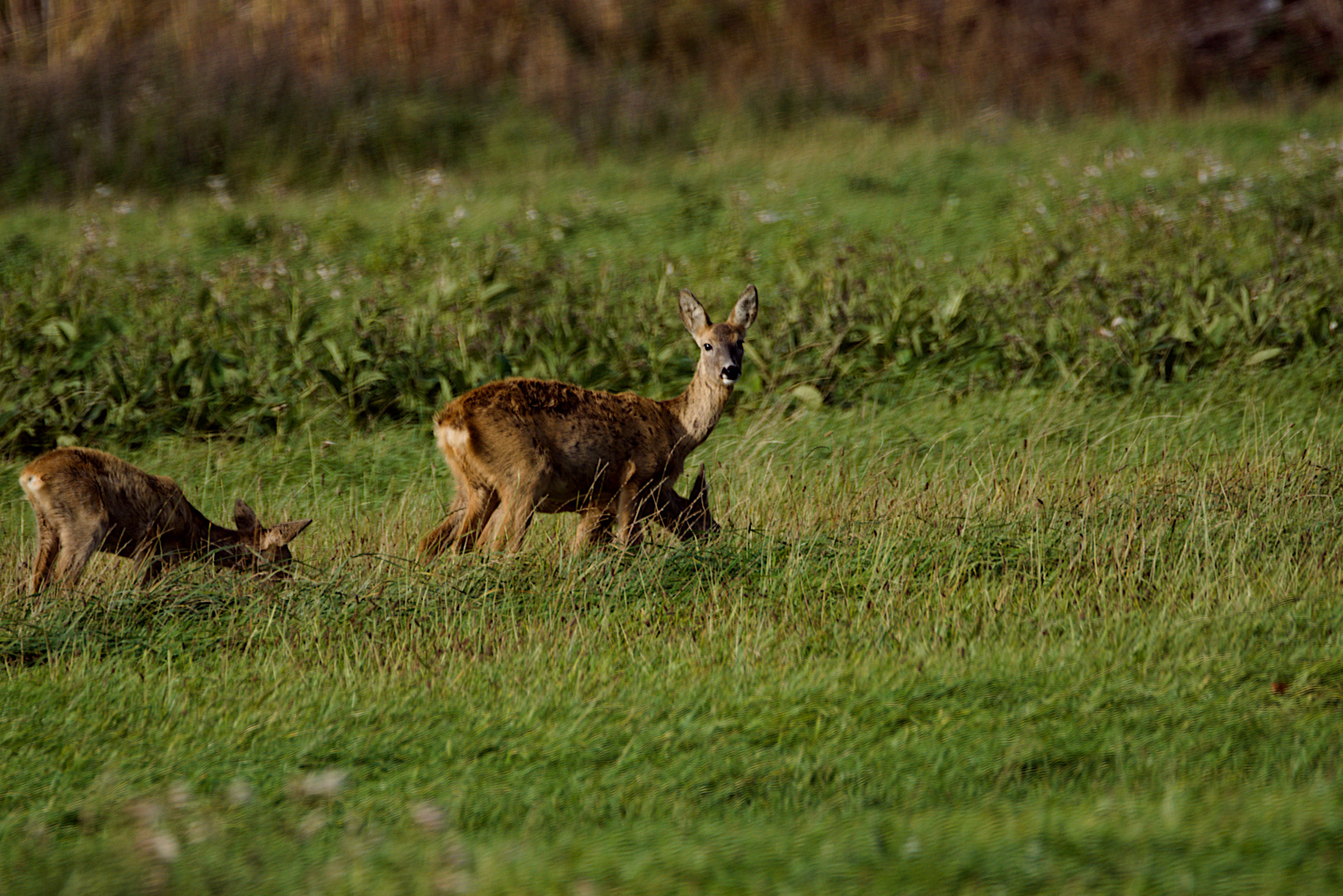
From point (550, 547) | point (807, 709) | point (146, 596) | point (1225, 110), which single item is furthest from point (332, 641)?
point (1225, 110)

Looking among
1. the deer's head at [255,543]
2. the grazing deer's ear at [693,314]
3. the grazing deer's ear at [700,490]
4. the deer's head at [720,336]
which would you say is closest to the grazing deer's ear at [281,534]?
the deer's head at [255,543]

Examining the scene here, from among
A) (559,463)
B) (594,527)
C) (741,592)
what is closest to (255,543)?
(559,463)

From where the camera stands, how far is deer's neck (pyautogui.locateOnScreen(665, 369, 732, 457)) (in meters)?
7.74

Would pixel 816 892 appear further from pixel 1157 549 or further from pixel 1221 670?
pixel 1157 549

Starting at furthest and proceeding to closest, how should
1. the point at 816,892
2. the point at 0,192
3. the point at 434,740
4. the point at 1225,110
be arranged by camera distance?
the point at 1225,110 < the point at 0,192 < the point at 434,740 < the point at 816,892

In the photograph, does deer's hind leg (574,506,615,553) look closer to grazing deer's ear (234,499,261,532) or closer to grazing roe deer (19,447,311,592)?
grazing roe deer (19,447,311,592)

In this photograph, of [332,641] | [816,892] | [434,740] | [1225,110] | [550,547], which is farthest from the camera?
[1225,110]

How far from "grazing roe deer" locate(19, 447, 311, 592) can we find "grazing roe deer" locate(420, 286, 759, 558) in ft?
2.80

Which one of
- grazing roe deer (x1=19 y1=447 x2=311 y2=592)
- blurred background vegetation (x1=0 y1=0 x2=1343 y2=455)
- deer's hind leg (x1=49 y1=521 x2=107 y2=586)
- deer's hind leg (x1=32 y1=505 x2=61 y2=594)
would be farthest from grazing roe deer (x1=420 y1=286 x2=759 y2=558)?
blurred background vegetation (x1=0 y1=0 x2=1343 y2=455)

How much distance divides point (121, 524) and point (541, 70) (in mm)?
15099

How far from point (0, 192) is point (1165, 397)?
13.2 meters

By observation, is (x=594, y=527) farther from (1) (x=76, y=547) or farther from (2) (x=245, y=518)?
(1) (x=76, y=547)

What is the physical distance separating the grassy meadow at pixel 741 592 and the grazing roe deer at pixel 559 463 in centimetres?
31

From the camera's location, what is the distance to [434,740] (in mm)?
4770
